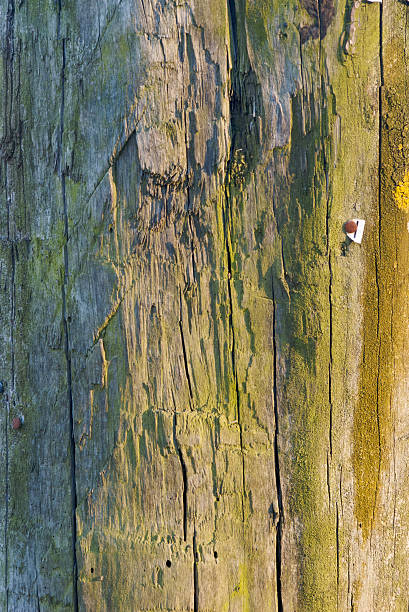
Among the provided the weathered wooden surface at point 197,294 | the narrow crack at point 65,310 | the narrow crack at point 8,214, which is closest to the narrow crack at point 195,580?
the weathered wooden surface at point 197,294

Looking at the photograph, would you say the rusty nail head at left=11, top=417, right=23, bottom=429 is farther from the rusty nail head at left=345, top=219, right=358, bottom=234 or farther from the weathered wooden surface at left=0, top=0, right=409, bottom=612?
the rusty nail head at left=345, top=219, right=358, bottom=234

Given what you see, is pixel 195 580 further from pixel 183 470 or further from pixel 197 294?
pixel 197 294

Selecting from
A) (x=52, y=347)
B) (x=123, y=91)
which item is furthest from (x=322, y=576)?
(x=123, y=91)

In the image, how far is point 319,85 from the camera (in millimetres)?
1767

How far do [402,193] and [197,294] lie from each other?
93 cm

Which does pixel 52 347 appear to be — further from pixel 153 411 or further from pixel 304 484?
pixel 304 484

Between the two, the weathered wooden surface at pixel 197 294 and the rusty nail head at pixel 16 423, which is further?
the rusty nail head at pixel 16 423

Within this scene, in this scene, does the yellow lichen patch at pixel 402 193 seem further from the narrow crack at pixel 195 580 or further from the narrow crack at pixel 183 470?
the narrow crack at pixel 195 580

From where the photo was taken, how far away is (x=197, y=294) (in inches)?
69.9

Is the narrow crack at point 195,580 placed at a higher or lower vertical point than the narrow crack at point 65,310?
lower

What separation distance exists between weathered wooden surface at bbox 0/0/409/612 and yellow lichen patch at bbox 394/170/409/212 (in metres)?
0.03

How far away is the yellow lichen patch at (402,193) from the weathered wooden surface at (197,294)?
0.03 meters

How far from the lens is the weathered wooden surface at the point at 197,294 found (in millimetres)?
1743

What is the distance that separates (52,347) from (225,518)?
3.10ft
